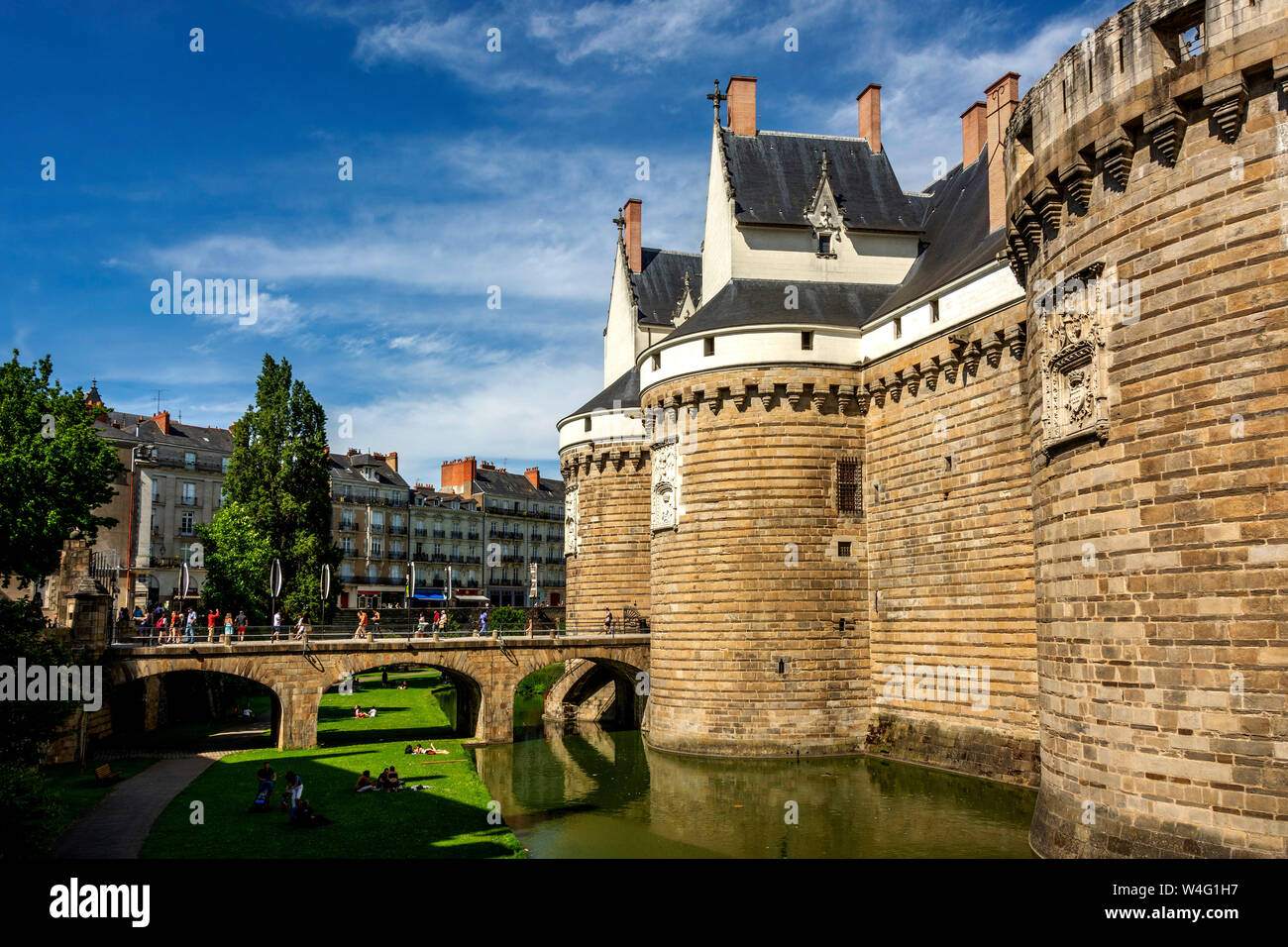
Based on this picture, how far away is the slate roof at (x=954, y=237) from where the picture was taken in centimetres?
2742

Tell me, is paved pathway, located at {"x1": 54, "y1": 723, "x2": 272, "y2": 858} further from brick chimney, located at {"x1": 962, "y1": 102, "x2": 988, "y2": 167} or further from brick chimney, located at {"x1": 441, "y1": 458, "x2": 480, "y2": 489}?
brick chimney, located at {"x1": 441, "y1": 458, "x2": 480, "y2": 489}

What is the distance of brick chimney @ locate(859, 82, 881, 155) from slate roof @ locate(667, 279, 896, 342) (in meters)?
6.94

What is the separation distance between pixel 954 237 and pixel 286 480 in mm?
32880

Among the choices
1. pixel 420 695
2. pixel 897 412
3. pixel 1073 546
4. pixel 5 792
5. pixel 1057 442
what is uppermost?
pixel 897 412

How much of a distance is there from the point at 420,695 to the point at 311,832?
1272 inches

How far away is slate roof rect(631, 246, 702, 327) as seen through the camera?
4612 cm

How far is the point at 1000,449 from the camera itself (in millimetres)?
25188

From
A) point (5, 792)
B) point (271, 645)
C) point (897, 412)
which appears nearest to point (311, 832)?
point (5, 792)

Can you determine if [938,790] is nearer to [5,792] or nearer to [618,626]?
[618,626]

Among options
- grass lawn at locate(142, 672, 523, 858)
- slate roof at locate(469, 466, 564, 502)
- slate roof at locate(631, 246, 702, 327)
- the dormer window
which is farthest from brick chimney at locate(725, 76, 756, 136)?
slate roof at locate(469, 466, 564, 502)

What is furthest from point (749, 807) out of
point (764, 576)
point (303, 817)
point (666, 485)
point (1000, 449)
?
point (666, 485)

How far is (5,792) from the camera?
48.3 feet

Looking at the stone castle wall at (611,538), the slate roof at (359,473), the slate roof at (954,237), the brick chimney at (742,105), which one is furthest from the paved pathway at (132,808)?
the slate roof at (359,473)
